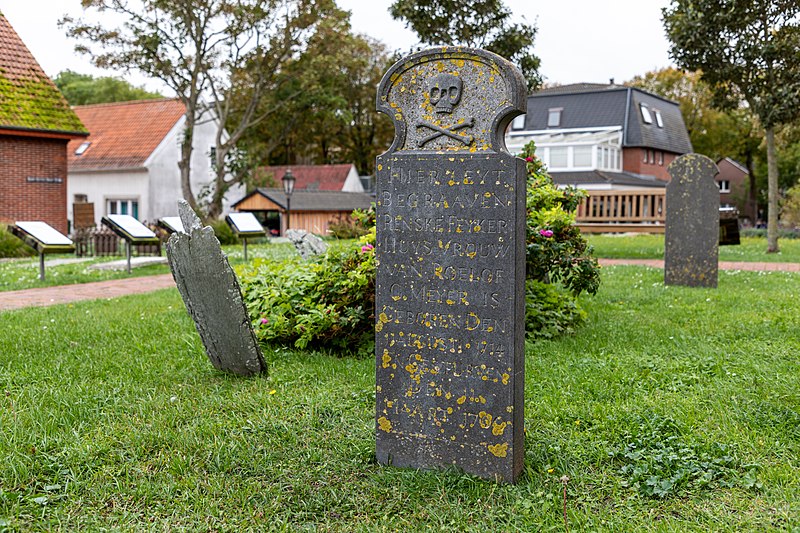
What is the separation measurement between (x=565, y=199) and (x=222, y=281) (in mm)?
4251

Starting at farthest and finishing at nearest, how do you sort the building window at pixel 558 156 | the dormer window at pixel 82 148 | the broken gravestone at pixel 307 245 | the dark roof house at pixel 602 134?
1. the building window at pixel 558 156
2. the dark roof house at pixel 602 134
3. the dormer window at pixel 82 148
4. the broken gravestone at pixel 307 245

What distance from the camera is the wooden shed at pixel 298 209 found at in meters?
37.9

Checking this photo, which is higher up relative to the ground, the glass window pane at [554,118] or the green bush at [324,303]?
the glass window pane at [554,118]

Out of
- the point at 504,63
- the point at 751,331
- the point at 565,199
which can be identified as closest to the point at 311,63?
the point at 565,199

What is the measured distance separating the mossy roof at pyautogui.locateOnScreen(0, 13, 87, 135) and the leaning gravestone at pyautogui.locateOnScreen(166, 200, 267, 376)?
63.9 ft

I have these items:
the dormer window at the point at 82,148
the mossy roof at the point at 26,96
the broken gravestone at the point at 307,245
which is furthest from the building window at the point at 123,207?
the broken gravestone at the point at 307,245

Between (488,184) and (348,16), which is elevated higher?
(348,16)

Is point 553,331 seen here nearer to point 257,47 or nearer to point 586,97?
point 257,47

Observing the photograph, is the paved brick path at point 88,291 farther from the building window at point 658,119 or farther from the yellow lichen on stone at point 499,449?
the building window at point 658,119

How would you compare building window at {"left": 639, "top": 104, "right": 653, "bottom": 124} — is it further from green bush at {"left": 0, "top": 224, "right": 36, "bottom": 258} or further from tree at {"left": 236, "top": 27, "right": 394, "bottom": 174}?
green bush at {"left": 0, "top": 224, "right": 36, "bottom": 258}

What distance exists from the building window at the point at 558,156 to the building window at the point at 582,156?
→ 0.51 meters

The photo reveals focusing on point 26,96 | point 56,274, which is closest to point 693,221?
point 56,274

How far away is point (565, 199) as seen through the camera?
319 inches

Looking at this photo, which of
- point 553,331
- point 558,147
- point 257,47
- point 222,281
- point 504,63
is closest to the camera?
point 504,63
